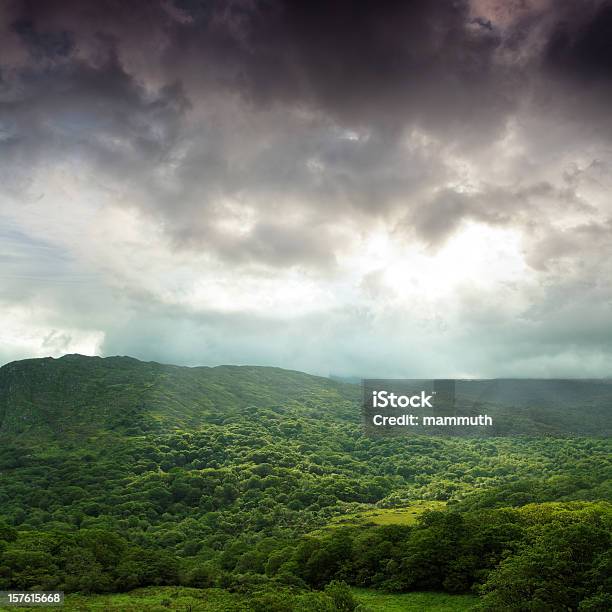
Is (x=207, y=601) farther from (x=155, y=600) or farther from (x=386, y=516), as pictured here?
(x=386, y=516)

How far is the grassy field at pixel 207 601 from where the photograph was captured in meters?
62.9

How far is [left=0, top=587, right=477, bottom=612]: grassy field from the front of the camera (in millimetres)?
62906

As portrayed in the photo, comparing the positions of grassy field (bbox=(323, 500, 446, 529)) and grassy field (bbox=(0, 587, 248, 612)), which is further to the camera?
grassy field (bbox=(323, 500, 446, 529))

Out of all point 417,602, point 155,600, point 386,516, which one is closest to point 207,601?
point 155,600

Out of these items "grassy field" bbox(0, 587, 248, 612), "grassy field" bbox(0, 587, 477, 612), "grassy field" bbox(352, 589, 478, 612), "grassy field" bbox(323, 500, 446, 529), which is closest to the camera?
"grassy field" bbox(352, 589, 478, 612)

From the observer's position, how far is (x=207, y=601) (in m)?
70.1

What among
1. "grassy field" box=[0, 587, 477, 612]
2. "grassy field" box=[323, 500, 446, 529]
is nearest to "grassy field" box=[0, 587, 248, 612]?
"grassy field" box=[0, 587, 477, 612]

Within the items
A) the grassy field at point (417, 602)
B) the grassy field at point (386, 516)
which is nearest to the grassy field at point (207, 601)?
the grassy field at point (417, 602)

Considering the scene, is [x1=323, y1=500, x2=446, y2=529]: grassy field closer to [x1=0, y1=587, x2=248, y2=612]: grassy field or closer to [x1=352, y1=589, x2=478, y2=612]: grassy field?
[x1=352, y1=589, x2=478, y2=612]: grassy field

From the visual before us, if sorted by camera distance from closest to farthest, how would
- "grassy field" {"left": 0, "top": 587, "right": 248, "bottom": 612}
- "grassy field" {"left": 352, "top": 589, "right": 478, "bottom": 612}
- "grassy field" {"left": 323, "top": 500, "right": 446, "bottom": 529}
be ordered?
"grassy field" {"left": 352, "top": 589, "right": 478, "bottom": 612} → "grassy field" {"left": 0, "top": 587, "right": 248, "bottom": 612} → "grassy field" {"left": 323, "top": 500, "right": 446, "bottom": 529}

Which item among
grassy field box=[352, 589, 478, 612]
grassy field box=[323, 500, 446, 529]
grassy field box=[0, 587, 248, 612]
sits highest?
grassy field box=[352, 589, 478, 612]

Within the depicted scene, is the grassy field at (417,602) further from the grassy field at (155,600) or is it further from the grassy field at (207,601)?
the grassy field at (155,600)

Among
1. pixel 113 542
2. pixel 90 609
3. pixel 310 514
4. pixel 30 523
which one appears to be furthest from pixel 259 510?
pixel 90 609

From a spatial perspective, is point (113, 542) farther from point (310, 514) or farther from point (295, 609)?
point (310, 514)
